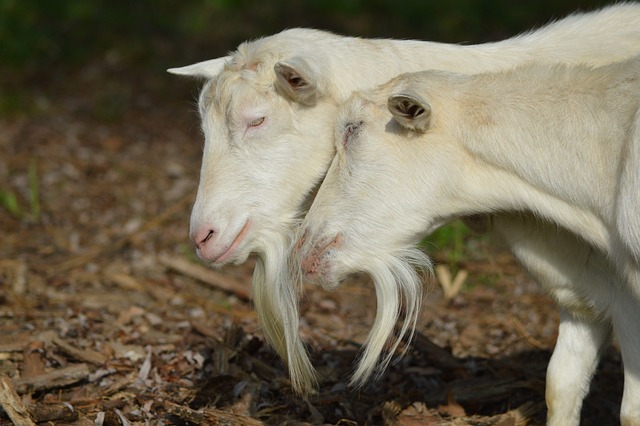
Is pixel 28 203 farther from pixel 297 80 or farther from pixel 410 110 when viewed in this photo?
pixel 410 110

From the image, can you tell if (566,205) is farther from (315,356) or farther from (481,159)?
(315,356)

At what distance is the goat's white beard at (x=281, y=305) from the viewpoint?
158 inches

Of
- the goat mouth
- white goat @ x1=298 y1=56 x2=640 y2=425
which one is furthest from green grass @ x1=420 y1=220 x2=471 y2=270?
the goat mouth

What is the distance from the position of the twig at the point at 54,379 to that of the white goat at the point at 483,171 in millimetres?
1411

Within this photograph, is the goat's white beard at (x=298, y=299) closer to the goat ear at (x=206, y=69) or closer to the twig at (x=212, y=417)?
the twig at (x=212, y=417)

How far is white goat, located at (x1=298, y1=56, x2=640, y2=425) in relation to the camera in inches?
136

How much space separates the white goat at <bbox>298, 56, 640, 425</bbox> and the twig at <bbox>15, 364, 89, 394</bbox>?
1.41m

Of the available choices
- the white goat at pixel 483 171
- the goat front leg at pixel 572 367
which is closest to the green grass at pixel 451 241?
the goat front leg at pixel 572 367

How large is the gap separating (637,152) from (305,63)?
1.43m

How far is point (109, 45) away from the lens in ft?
37.7

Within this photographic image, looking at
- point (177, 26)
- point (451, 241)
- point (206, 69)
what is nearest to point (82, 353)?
point (206, 69)

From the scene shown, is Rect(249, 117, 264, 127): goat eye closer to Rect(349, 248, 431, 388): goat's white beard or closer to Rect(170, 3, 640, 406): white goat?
Rect(170, 3, 640, 406): white goat

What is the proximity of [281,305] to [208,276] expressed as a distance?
88.0 inches

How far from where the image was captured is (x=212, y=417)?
3.99 metres
